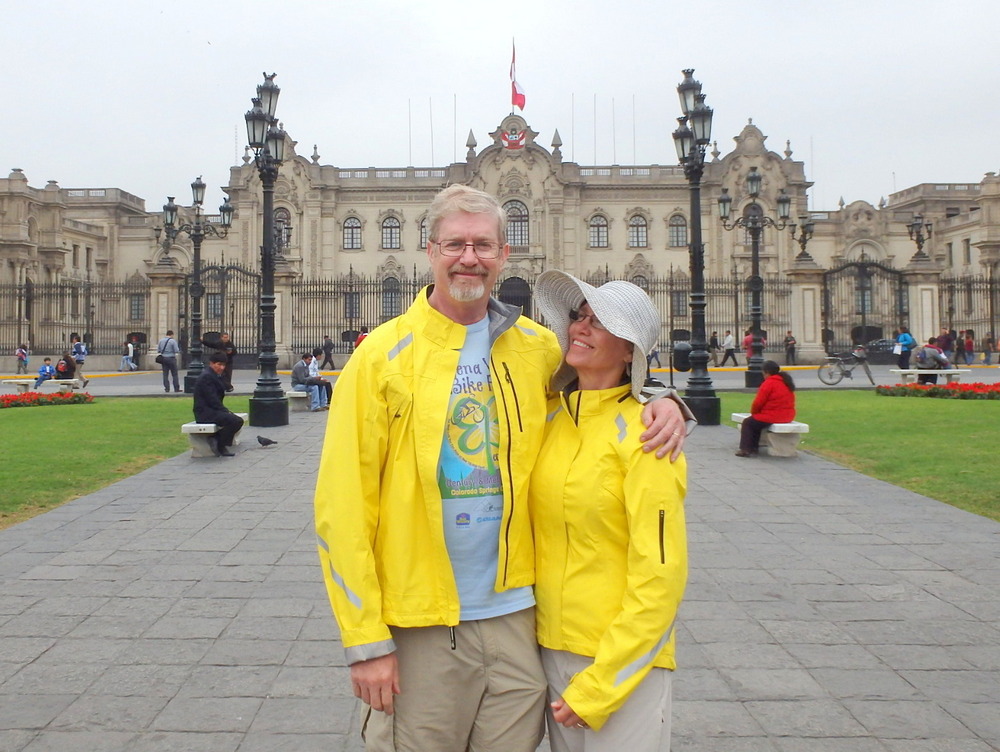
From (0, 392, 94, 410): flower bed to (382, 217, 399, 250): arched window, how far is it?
29.8 meters

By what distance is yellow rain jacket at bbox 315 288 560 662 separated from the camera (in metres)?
2.03

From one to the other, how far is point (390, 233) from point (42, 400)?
101 feet

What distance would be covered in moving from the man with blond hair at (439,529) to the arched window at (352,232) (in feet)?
149

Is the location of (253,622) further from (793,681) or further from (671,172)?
(671,172)

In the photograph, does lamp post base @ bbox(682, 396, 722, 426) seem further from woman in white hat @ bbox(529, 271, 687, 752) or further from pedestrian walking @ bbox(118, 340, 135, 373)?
pedestrian walking @ bbox(118, 340, 135, 373)

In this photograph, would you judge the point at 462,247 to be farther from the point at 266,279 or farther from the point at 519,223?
the point at 519,223

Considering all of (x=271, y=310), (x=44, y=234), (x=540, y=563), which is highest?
(x=44, y=234)

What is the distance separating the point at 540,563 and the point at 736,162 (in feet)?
154

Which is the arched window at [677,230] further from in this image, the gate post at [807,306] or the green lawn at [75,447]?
the green lawn at [75,447]

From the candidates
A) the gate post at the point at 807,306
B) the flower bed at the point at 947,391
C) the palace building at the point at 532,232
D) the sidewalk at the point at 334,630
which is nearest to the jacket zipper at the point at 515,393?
the sidewalk at the point at 334,630

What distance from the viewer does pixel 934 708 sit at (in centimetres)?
330

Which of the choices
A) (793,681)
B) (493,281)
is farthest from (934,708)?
(493,281)

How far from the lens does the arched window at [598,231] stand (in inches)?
1807

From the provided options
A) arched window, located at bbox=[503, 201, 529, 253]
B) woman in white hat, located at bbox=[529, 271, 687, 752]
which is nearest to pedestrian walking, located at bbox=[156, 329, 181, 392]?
woman in white hat, located at bbox=[529, 271, 687, 752]
